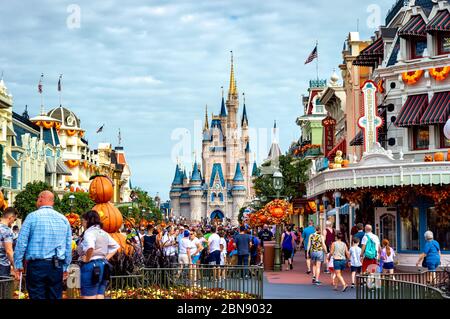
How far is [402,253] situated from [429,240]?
1129 centimetres

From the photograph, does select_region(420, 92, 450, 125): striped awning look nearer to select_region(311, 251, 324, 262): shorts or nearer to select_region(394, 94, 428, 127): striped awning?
select_region(394, 94, 428, 127): striped awning

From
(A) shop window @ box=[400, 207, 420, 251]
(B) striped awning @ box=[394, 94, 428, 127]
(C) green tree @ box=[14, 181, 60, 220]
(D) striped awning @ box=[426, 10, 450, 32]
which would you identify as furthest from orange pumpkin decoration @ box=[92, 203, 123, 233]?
(C) green tree @ box=[14, 181, 60, 220]

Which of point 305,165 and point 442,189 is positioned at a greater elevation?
point 305,165

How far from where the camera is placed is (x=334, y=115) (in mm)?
49625

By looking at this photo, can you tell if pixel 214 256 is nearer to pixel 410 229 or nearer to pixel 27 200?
pixel 410 229

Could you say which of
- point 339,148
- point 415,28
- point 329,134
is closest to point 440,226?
point 415,28

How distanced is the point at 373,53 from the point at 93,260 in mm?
26603

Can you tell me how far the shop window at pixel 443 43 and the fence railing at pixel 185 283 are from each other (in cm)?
1922

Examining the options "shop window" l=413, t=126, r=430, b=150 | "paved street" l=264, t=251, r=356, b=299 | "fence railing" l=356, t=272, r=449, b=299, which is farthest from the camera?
"shop window" l=413, t=126, r=430, b=150

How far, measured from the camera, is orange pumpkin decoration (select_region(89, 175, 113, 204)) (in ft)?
56.5

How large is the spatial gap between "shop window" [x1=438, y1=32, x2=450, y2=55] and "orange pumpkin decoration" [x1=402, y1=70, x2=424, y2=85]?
1131mm

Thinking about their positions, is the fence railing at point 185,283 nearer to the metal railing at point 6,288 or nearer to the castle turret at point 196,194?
the metal railing at point 6,288
